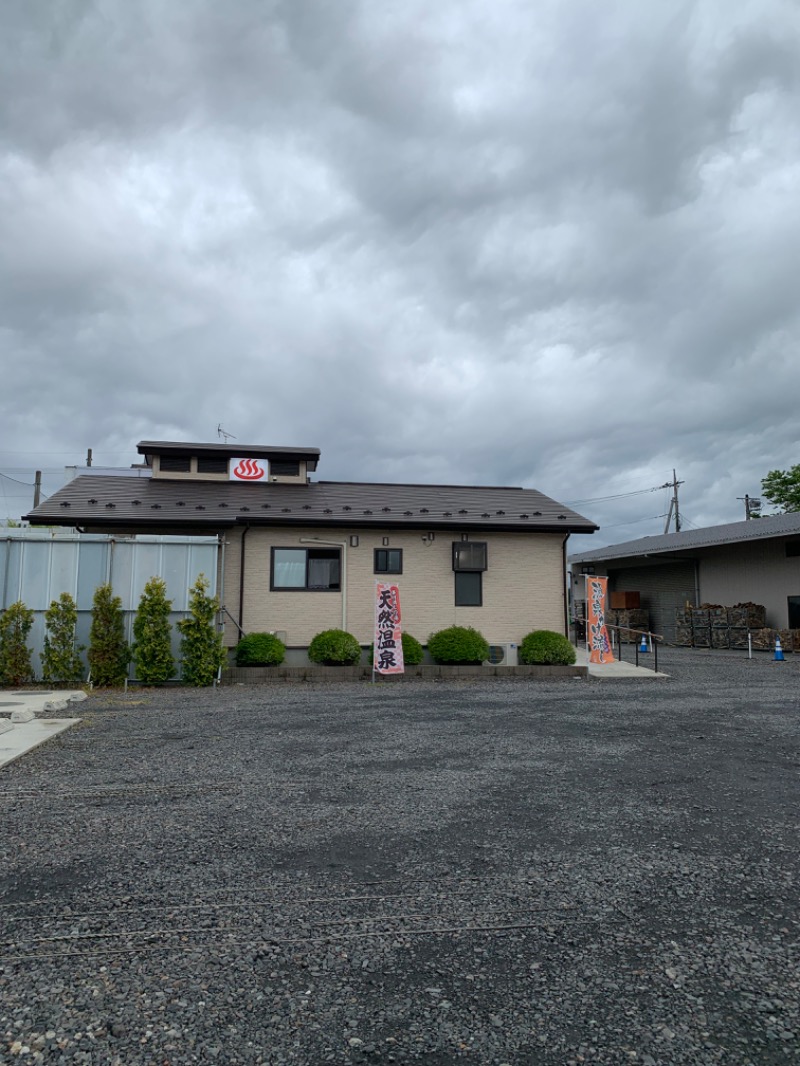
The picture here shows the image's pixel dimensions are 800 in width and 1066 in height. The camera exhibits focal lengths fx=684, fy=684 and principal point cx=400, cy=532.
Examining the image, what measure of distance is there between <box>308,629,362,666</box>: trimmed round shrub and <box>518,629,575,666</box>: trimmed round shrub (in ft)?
10.9

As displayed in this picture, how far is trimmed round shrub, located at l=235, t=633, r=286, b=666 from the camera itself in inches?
486

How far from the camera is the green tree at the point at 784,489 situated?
3209 centimetres

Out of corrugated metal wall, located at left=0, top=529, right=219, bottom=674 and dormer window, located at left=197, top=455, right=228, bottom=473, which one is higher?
dormer window, located at left=197, top=455, right=228, bottom=473

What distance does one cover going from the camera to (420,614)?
1397cm

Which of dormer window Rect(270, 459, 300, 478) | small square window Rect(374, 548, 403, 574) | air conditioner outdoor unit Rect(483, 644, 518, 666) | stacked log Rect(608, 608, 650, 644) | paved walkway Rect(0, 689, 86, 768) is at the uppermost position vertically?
dormer window Rect(270, 459, 300, 478)

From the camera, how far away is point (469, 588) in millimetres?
14227

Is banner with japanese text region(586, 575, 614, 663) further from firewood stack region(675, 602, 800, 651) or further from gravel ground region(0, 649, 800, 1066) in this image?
gravel ground region(0, 649, 800, 1066)

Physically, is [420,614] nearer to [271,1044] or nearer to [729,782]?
[729,782]

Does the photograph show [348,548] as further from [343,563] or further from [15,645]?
[15,645]

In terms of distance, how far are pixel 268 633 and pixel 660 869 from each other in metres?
10.4

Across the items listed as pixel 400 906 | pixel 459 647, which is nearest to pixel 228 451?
pixel 459 647

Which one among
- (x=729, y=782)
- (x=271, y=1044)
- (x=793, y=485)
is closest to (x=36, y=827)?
(x=271, y=1044)

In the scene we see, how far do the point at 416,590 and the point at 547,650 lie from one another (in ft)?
9.36

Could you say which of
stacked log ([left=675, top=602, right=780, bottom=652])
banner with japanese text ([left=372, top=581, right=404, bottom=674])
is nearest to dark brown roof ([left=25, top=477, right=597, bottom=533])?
banner with japanese text ([left=372, top=581, right=404, bottom=674])
